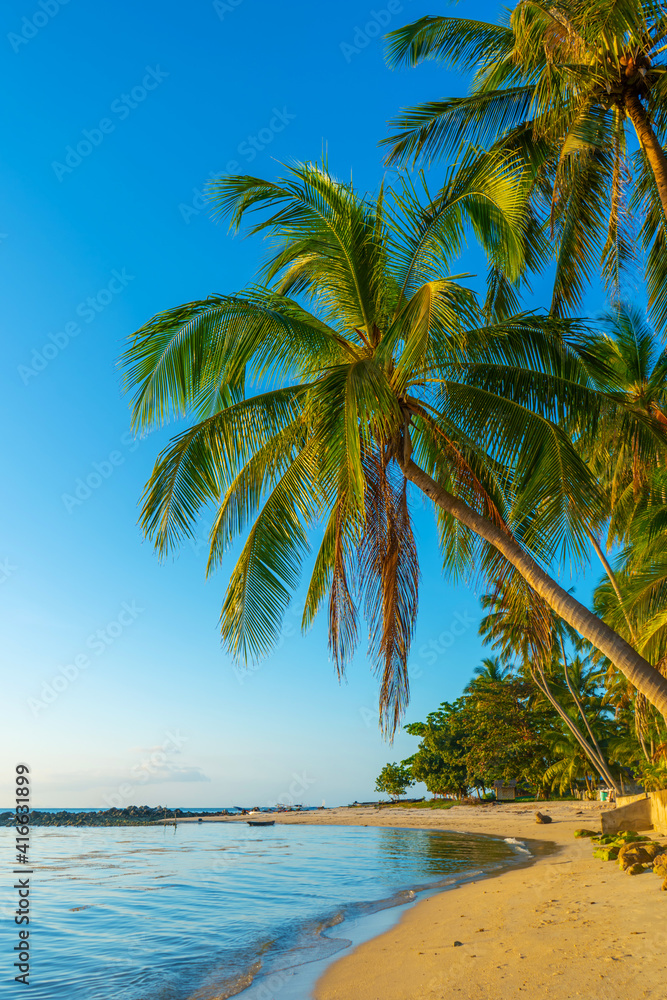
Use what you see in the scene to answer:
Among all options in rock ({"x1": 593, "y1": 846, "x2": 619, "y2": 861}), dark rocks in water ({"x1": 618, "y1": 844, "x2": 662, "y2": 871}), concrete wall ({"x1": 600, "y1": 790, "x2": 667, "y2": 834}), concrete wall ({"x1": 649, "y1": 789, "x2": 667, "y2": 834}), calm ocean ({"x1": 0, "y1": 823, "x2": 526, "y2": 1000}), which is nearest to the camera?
calm ocean ({"x1": 0, "y1": 823, "x2": 526, "y2": 1000})

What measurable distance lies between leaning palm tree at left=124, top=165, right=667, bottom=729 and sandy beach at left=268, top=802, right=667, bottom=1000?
248 cm

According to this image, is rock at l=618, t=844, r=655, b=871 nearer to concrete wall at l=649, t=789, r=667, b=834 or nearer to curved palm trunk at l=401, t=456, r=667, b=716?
concrete wall at l=649, t=789, r=667, b=834

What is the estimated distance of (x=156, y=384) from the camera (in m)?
6.92

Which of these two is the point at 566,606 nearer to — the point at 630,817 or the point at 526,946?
the point at 526,946

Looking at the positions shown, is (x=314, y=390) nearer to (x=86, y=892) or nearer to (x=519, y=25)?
(x=519, y=25)

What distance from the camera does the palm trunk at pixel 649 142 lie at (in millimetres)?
6998

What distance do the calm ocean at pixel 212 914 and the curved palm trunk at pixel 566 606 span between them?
4869 millimetres

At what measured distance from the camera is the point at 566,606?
235 inches

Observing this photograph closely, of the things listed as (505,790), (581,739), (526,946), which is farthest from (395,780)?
(526,946)

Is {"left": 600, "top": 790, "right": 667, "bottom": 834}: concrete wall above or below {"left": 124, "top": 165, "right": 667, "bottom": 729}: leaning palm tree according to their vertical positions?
below

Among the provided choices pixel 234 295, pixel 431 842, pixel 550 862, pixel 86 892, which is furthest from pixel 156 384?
pixel 431 842

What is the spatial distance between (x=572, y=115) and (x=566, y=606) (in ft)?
19.9

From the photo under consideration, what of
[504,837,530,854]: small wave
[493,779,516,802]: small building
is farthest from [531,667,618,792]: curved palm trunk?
[493,779,516,802]: small building

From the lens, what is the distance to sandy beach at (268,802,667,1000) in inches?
214
